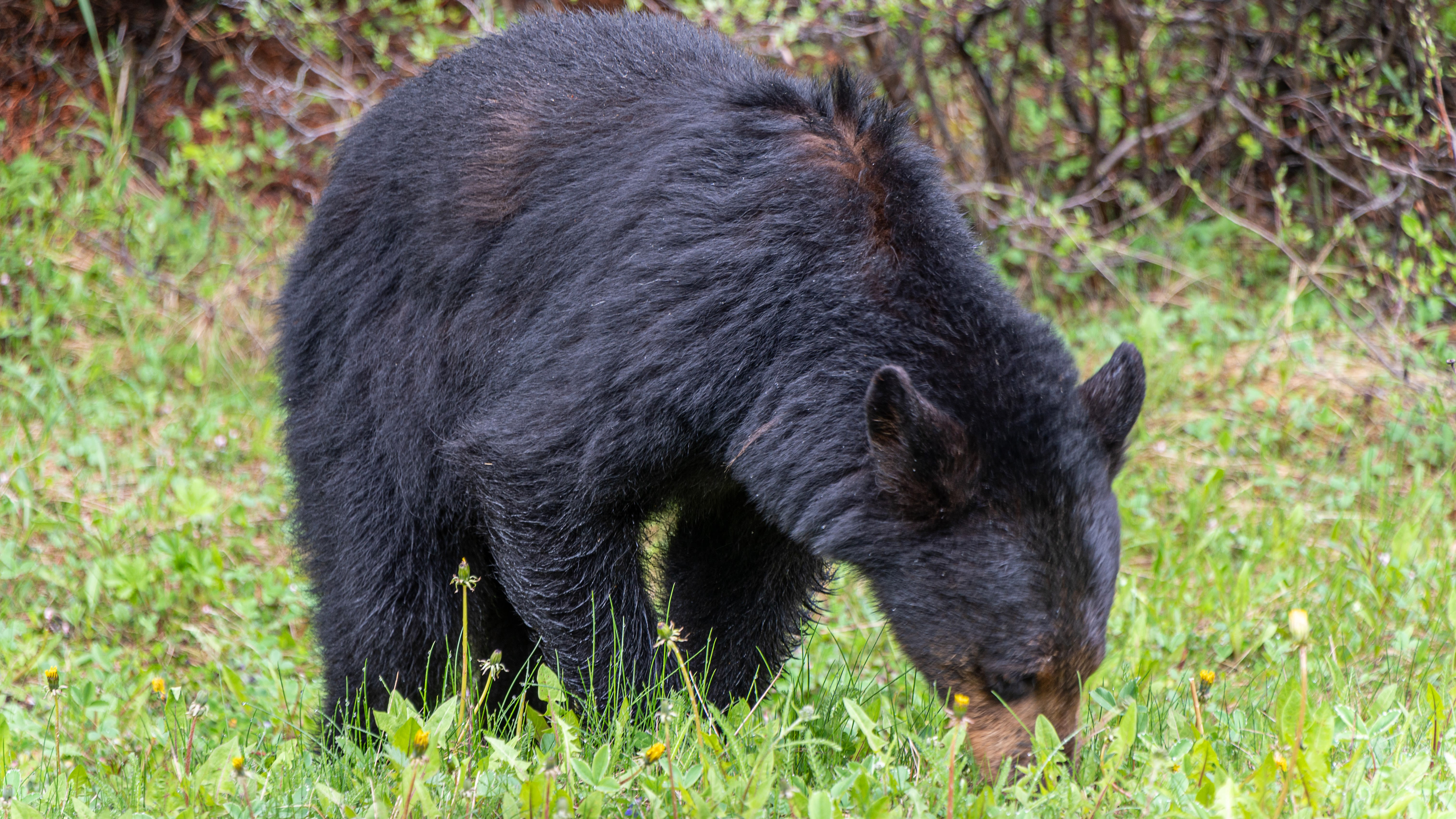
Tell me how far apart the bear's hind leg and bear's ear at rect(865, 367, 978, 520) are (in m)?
0.87

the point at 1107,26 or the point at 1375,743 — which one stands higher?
the point at 1107,26

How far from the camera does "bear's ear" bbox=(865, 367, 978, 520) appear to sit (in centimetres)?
242

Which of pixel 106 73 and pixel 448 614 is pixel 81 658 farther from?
pixel 106 73

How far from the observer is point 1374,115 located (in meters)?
5.94

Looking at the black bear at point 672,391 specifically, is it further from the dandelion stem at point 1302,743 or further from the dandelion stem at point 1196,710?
the dandelion stem at point 1302,743

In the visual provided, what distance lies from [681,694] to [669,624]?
0.19m

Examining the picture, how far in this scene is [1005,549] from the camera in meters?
2.57

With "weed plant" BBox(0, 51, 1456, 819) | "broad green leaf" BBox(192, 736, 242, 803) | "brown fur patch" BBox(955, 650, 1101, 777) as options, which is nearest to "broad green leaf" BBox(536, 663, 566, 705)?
"weed plant" BBox(0, 51, 1456, 819)

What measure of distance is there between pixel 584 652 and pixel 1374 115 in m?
4.72

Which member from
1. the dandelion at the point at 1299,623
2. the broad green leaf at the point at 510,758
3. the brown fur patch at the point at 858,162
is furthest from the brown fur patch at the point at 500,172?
the dandelion at the point at 1299,623

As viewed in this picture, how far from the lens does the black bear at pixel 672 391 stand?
2615mm

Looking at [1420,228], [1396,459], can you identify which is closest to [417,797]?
[1420,228]

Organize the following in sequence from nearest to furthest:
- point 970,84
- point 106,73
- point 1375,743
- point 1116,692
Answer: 1. point 1375,743
2. point 1116,692
3. point 106,73
4. point 970,84

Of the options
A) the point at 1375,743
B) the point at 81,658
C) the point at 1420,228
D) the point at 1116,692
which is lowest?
the point at 81,658
